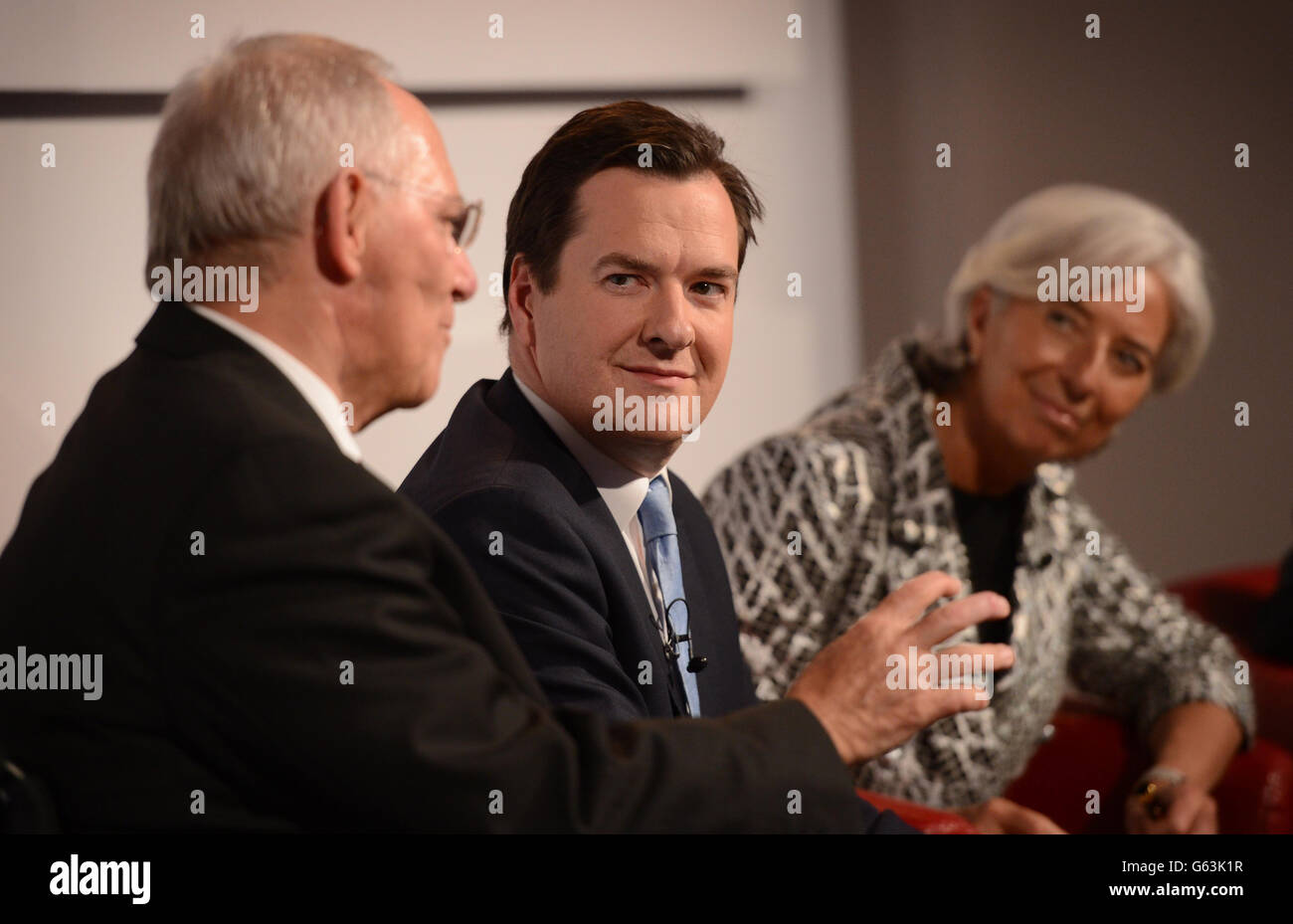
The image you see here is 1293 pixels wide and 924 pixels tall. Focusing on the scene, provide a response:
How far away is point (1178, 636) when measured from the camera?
2219mm

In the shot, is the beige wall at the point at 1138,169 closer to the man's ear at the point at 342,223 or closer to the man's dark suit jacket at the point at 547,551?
the man's dark suit jacket at the point at 547,551

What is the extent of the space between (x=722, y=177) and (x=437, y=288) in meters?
0.46

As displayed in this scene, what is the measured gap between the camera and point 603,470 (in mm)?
1320

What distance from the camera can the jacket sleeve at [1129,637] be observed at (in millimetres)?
2193

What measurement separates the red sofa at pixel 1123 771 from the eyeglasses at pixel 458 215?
4.98 ft

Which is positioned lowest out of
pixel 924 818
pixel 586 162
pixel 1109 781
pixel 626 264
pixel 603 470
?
pixel 1109 781

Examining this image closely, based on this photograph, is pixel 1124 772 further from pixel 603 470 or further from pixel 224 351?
pixel 224 351

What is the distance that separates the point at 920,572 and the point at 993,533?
0.79 ft

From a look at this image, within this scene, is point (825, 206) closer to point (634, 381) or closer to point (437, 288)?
point (634, 381)

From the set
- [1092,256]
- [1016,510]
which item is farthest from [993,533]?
[1092,256]

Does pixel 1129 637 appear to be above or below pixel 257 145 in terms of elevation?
below

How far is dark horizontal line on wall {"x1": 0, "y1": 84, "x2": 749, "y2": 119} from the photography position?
1994 mm

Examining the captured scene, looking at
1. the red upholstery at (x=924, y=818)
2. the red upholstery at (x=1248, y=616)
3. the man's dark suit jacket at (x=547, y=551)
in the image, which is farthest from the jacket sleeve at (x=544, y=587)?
the red upholstery at (x=1248, y=616)
